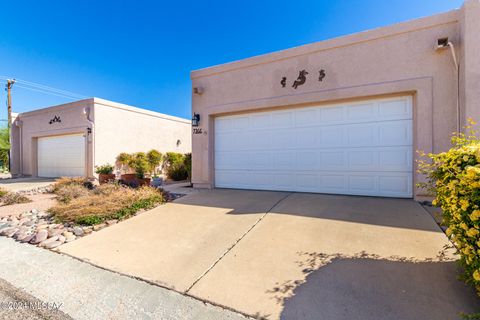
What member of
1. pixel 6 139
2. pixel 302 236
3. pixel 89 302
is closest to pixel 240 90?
pixel 302 236

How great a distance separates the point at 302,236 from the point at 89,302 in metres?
2.70

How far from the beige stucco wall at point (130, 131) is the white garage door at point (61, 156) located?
3.89ft

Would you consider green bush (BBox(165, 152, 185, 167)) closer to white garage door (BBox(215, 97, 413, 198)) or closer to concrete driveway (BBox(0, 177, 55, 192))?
concrete driveway (BBox(0, 177, 55, 192))

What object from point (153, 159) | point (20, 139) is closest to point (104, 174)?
point (153, 159)

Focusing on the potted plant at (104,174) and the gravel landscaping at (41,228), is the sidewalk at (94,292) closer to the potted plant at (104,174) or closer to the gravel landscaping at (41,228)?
the gravel landscaping at (41,228)

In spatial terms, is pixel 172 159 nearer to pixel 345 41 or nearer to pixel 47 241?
pixel 47 241

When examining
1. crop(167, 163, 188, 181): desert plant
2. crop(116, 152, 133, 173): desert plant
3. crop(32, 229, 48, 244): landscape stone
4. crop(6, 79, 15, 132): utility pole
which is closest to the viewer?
crop(32, 229, 48, 244): landscape stone

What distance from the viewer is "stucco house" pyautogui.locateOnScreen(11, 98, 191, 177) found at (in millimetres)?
10172

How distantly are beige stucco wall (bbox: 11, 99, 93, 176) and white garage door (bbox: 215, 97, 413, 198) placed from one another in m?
7.23

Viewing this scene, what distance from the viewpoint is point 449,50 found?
4578 mm

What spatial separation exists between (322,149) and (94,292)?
17.6 feet

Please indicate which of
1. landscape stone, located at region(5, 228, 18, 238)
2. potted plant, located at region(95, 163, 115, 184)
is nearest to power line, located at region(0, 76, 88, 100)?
potted plant, located at region(95, 163, 115, 184)

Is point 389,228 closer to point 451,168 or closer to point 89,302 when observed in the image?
point 451,168

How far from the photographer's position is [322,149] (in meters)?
5.84
